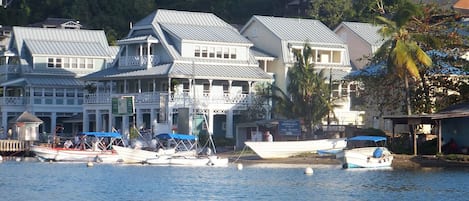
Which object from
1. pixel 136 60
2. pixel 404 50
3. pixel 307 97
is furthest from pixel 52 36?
pixel 404 50

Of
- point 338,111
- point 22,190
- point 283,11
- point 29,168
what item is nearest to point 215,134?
point 338,111

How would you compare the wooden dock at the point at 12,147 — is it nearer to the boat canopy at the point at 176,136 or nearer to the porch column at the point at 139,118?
the porch column at the point at 139,118

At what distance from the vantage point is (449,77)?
86.8 meters

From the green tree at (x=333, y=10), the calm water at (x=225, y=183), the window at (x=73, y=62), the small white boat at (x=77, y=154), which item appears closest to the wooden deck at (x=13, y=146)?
the small white boat at (x=77, y=154)

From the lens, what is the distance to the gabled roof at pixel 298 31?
104194 millimetres

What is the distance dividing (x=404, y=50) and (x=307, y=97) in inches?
459

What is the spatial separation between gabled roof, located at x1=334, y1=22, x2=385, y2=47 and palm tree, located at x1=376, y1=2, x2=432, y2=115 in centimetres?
2344

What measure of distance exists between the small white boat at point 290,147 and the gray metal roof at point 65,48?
38.8m

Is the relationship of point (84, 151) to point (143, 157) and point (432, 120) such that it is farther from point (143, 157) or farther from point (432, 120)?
point (432, 120)

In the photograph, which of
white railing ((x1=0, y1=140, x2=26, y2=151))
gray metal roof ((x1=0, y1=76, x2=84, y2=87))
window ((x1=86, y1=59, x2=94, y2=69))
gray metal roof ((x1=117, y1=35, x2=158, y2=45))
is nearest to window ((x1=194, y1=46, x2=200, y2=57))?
gray metal roof ((x1=117, y1=35, x2=158, y2=45))

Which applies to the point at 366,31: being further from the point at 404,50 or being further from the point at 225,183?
the point at 225,183

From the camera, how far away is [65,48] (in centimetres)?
11581

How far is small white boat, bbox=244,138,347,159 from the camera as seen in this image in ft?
267

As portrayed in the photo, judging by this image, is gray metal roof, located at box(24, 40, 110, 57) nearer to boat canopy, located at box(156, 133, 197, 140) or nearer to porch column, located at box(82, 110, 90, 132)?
porch column, located at box(82, 110, 90, 132)
